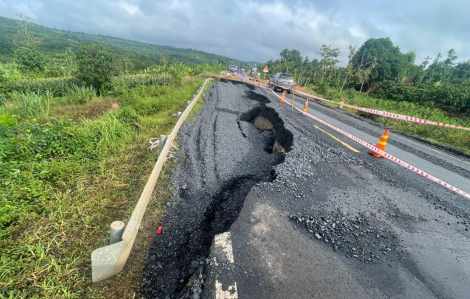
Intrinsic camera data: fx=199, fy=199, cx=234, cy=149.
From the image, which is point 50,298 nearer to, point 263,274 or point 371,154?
point 263,274

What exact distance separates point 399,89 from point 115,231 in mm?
41151

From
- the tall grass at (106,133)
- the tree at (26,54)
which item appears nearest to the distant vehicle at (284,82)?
the tall grass at (106,133)

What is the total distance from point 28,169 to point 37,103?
6.78 metres

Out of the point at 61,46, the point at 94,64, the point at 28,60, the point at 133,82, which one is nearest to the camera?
the point at 94,64

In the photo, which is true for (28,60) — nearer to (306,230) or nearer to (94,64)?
(94,64)

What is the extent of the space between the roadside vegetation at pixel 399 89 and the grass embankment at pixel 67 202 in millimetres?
12250

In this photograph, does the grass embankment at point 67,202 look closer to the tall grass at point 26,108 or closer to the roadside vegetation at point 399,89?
the tall grass at point 26,108

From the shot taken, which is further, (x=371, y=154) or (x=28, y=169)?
(x=371, y=154)

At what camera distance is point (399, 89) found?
103 feet

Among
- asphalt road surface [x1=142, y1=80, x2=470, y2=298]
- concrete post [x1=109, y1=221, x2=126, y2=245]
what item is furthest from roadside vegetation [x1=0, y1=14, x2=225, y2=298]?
asphalt road surface [x1=142, y1=80, x2=470, y2=298]

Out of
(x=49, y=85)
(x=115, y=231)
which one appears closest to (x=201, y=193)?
(x=115, y=231)

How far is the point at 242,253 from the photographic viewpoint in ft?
7.23

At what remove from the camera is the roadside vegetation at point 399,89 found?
37.1 ft

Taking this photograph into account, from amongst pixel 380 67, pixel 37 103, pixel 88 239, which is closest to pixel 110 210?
pixel 88 239
